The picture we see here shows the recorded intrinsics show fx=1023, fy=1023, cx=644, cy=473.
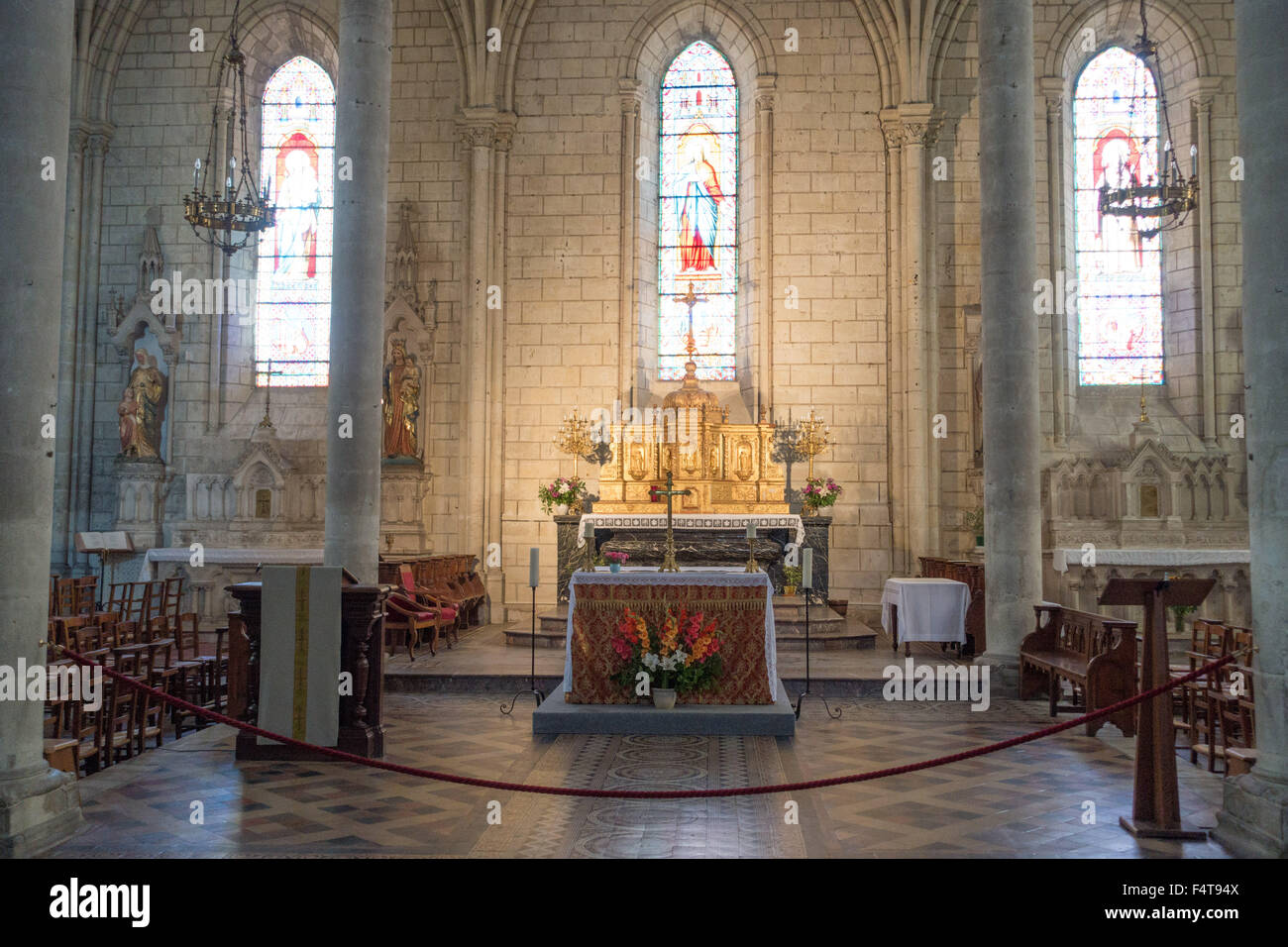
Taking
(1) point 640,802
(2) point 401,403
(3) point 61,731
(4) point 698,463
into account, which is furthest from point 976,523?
(3) point 61,731

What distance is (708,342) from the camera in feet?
52.0

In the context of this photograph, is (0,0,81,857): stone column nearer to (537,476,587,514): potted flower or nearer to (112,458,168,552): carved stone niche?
Result: (537,476,587,514): potted flower

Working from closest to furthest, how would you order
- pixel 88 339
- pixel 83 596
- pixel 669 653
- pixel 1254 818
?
pixel 1254 818
pixel 669 653
pixel 83 596
pixel 88 339

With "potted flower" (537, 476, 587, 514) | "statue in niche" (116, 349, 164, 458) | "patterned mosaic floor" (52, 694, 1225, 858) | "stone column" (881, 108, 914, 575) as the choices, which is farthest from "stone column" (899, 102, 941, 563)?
"statue in niche" (116, 349, 164, 458)

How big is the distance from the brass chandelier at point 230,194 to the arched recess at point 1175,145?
11211mm

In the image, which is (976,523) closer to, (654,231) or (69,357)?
(654,231)

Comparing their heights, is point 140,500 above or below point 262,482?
below

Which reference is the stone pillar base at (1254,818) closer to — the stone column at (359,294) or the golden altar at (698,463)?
the stone column at (359,294)

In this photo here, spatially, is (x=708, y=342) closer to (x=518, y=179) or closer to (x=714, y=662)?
(x=518, y=179)

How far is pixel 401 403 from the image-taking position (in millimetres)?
14992

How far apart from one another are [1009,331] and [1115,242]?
7285mm

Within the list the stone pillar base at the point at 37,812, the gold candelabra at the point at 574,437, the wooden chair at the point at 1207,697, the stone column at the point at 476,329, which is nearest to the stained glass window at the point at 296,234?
the stone column at the point at 476,329

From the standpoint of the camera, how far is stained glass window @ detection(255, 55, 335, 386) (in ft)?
52.7

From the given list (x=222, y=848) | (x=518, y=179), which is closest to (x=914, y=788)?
(x=222, y=848)
